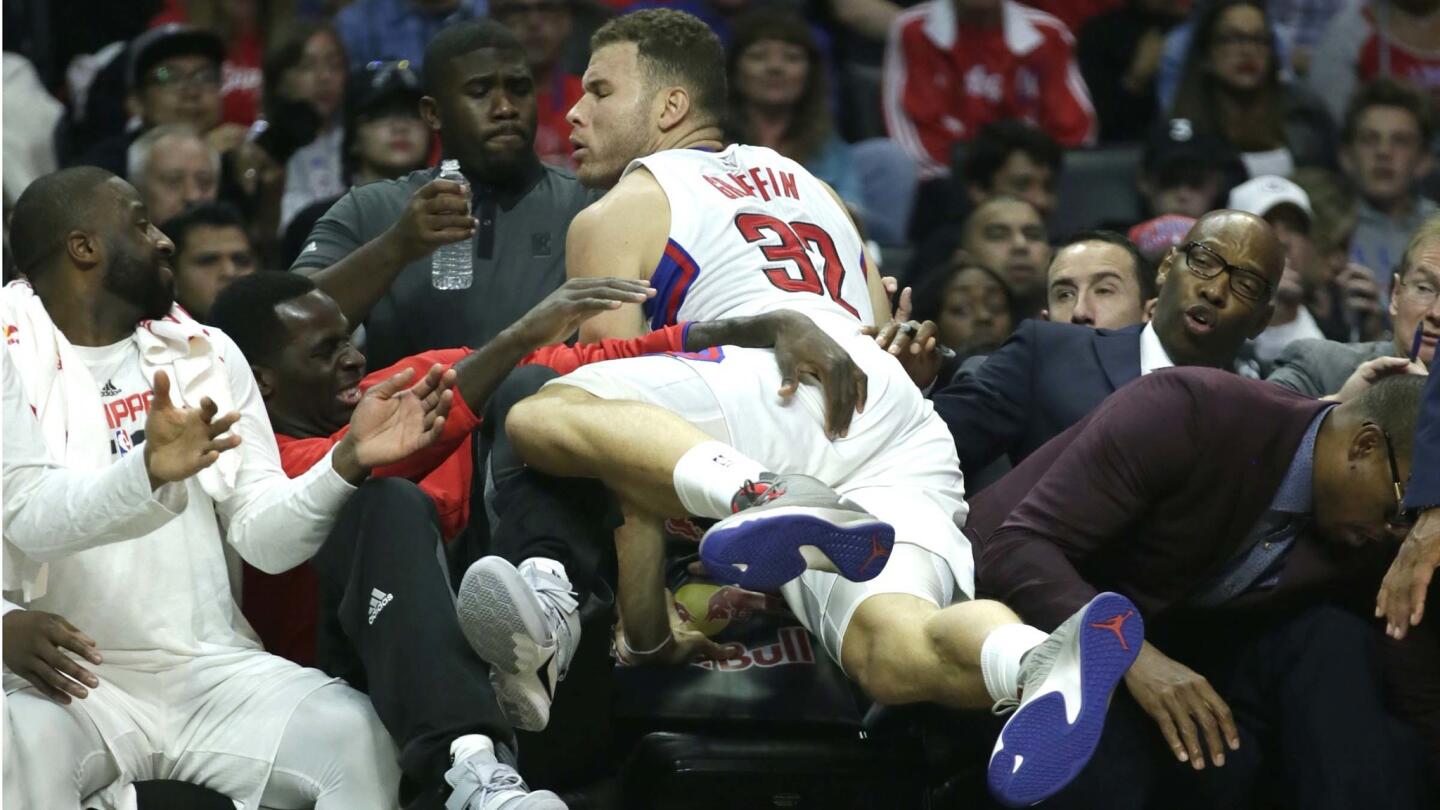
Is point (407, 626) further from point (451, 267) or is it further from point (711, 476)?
point (451, 267)

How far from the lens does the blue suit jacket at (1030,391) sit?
17.9 ft

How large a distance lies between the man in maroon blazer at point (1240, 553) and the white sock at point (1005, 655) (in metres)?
0.25

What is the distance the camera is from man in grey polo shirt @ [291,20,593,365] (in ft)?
19.6

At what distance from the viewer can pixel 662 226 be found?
4891 mm

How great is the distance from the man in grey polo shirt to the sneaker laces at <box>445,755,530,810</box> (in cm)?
184

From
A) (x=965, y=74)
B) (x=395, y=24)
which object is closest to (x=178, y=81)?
(x=395, y=24)

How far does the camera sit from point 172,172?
7410 mm

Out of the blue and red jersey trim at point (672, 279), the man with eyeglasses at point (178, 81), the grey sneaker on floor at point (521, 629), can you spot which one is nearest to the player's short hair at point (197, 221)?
Result: the man with eyeglasses at point (178, 81)

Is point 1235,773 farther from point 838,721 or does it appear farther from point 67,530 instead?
point 67,530

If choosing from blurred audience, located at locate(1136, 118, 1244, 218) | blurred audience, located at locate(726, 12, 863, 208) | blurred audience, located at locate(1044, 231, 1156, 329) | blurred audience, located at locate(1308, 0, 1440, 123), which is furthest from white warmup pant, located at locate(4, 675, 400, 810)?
blurred audience, located at locate(1308, 0, 1440, 123)

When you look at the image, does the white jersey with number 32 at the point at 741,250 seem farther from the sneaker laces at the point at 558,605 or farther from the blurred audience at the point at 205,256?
the blurred audience at the point at 205,256

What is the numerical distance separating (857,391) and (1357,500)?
3.47 feet

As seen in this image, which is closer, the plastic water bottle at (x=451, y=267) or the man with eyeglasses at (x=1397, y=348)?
the man with eyeglasses at (x=1397, y=348)

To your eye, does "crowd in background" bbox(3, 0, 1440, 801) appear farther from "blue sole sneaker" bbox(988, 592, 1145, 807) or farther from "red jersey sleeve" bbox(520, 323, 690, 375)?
"blue sole sneaker" bbox(988, 592, 1145, 807)
